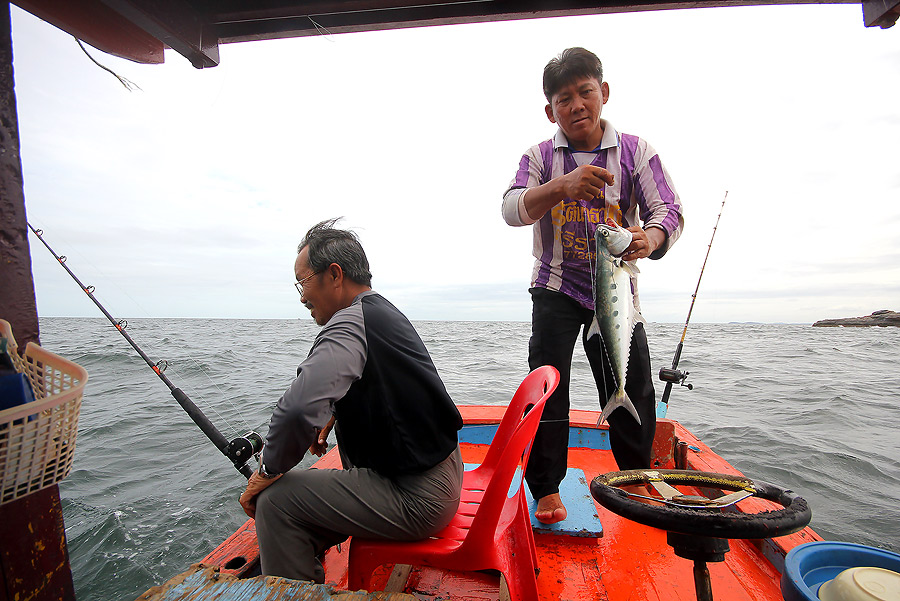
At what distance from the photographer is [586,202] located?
114 inches

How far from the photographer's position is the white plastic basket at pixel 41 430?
1003mm

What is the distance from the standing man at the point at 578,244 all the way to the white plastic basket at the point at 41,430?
2212 millimetres

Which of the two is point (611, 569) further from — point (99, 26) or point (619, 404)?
point (99, 26)

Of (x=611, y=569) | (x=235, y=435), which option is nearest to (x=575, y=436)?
(x=611, y=569)

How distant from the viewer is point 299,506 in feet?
6.30

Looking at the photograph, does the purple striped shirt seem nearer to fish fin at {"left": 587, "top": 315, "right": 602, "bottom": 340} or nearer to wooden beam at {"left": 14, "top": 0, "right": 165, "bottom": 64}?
fish fin at {"left": 587, "top": 315, "right": 602, "bottom": 340}

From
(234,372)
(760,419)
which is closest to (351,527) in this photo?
(760,419)

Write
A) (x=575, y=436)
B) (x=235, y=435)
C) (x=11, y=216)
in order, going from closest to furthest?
(x=11, y=216)
(x=575, y=436)
(x=235, y=435)

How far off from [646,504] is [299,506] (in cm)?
141

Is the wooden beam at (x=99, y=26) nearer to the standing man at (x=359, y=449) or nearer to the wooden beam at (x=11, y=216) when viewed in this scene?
the wooden beam at (x=11, y=216)

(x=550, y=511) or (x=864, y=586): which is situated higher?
(x=864, y=586)

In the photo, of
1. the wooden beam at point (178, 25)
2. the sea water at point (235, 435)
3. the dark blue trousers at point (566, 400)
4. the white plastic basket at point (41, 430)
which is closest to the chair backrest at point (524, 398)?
the dark blue trousers at point (566, 400)

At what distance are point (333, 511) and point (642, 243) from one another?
2.11 m

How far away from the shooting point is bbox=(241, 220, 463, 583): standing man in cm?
183
